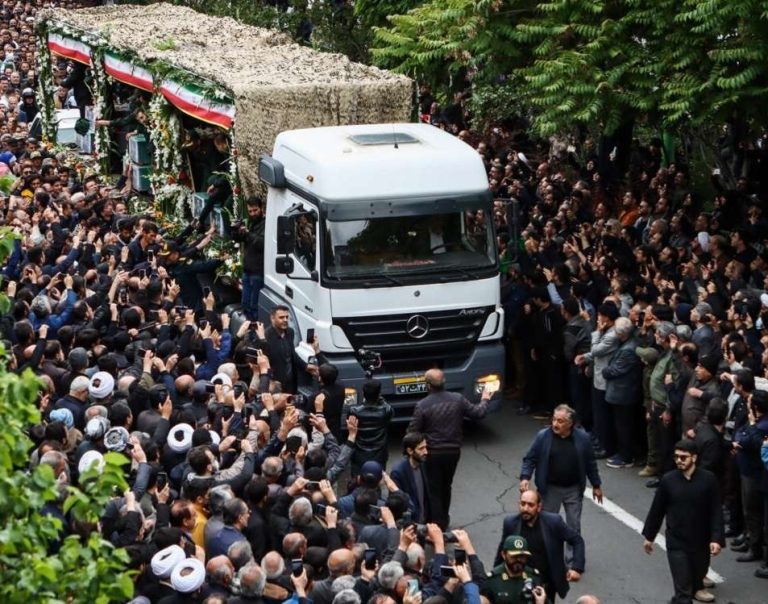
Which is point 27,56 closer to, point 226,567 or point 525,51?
point 525,51

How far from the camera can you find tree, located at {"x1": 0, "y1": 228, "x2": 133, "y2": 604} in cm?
634

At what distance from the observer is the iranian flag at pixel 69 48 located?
78.9 feet

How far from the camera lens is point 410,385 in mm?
15289

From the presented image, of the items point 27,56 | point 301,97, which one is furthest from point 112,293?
point 27,56

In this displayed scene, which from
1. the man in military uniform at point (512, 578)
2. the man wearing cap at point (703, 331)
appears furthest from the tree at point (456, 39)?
the man in military uniform at point (512, 578)

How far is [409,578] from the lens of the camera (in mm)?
9305

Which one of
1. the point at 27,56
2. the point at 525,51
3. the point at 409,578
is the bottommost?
the point at 27,56

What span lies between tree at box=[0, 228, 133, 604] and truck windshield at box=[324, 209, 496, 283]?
27.6 ft

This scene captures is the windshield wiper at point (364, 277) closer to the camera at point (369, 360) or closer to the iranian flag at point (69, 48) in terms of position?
the camera at point (369, 360)

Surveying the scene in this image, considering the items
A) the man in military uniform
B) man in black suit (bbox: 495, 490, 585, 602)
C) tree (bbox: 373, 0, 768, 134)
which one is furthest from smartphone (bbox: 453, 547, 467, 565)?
tree (bbox: 373, 0, 768, 134)

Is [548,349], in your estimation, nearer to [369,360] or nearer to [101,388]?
[369,360]

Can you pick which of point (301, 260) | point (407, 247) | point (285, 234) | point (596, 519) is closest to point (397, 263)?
point (407, 247)

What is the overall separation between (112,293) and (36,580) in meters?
10.1

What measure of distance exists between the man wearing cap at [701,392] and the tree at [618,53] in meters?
3.44
